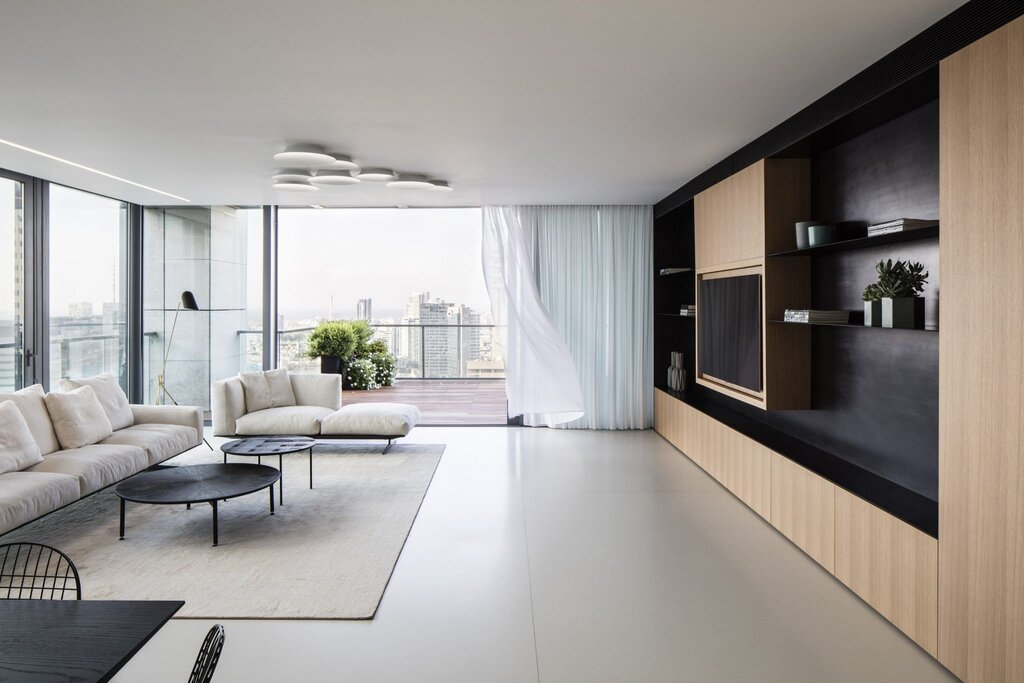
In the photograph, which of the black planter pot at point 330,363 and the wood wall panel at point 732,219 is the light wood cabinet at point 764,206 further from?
the black planter pot at point 330,363

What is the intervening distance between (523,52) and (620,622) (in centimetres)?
258


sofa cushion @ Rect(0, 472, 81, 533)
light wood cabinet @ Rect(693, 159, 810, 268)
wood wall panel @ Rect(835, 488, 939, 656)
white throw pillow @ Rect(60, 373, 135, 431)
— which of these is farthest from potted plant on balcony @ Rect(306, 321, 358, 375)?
wood wall panel @ Rect(835, 488, 939, 656)

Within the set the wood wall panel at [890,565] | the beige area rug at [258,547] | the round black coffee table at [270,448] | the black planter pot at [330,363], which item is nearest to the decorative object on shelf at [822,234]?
the wood wall panel at [890,565]

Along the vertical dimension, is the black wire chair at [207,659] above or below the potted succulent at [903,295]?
below

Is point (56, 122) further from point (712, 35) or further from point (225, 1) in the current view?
point (712, 35)

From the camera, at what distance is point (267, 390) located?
6.51 metres

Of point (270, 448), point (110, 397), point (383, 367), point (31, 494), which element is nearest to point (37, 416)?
point (110, 397)

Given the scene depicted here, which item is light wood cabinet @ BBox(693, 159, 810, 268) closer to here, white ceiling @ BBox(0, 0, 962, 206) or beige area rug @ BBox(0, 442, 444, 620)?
white ceiling @ BBox(0, 0, 962, 206)

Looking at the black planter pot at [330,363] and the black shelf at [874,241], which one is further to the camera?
the black planter pot at [330,363]

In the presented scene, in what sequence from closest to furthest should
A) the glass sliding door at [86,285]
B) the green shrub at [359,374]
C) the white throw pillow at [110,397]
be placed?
the white throw pillow at [110,397] → the glass sliding door at [86,285] → the green shrub at [359,374]

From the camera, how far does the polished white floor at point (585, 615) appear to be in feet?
8.18

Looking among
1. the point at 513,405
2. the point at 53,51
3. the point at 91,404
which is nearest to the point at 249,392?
the point at 91,404

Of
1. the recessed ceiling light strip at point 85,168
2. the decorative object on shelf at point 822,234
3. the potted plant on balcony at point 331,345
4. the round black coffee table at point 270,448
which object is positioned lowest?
the round black coffee table at point 270,448

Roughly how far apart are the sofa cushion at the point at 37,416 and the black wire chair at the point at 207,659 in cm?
381
